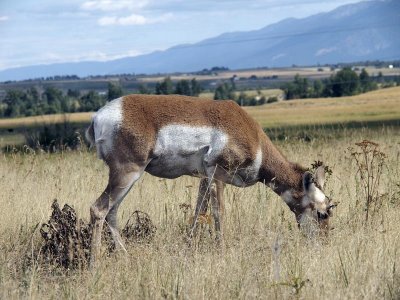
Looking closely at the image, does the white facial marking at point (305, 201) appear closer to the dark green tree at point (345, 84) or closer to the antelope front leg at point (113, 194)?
the antelope front leg at point (113, 194)

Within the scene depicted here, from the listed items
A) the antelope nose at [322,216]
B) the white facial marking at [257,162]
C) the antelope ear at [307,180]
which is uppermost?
the white facial marking at [257,162]

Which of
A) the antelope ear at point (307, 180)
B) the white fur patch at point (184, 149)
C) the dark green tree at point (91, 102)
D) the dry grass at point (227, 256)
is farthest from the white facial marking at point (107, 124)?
the dark green tree at point (91, 102)

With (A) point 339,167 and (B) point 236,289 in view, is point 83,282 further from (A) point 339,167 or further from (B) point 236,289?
(A) point 339,167

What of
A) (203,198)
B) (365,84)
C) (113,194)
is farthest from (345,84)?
(113,194)

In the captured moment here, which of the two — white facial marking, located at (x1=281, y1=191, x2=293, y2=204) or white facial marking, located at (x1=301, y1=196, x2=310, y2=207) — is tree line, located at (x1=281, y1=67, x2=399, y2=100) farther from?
white facial marking, located at (x1=301, y1=196, x2=310, y2=207)

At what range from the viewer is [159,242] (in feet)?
30.4

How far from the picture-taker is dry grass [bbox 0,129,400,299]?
740 cm

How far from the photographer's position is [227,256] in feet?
28.1

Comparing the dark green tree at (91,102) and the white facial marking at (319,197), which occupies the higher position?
the white facial marking at (319,197)

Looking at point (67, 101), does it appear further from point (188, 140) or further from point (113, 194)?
point (113, 194)

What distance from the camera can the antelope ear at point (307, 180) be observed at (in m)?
10.5

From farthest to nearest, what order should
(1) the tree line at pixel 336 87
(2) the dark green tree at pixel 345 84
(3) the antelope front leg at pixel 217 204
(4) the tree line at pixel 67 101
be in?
(2) the dark green tree at pixel 345 84, (1) the tree line at pixel 336 87, (4) the tree line at pixel 67 101, (3) the antelope front leg at pixel 217 204

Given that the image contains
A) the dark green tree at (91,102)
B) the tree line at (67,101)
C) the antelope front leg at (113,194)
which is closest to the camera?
the antelope front leg at (113,194)

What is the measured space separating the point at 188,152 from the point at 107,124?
1.00 metres
